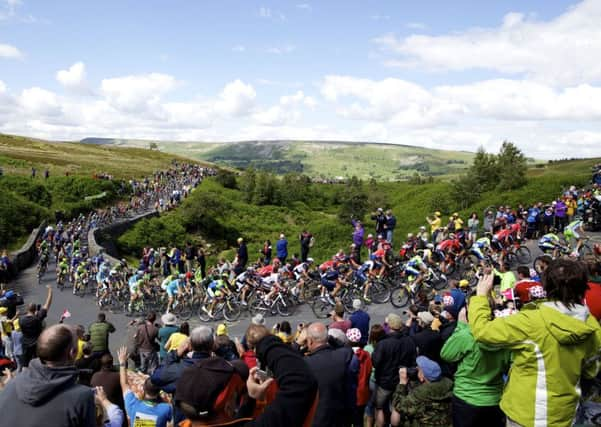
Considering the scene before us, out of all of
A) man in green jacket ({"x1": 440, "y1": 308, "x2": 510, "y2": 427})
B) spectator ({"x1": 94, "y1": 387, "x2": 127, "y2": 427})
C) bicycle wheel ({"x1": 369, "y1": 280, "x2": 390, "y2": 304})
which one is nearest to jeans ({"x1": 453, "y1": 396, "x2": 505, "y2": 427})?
man in green jacket ({"x1": 440, "y1": 308, "x2": 510, "y2": 427})

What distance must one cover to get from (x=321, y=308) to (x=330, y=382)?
10.4 m

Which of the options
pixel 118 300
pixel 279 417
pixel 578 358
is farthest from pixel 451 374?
pixel 118 300

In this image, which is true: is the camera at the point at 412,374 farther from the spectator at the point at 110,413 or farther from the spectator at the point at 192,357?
the spectator at the point at 110,413

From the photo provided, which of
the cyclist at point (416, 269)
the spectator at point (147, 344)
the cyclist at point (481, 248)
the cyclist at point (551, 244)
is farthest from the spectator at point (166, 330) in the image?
the cyclist at point (551, 244)

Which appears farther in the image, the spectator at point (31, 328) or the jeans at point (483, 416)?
the spectator at point (31, 328)

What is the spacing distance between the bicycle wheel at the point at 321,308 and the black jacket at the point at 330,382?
32.3 feet

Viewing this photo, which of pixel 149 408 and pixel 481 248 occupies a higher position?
pixel 149 408

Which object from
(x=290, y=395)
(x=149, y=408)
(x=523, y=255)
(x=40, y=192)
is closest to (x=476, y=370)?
(x=290, y=395)

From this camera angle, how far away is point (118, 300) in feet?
58.6

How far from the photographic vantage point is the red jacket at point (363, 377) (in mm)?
5441

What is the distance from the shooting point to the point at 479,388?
13.8ft

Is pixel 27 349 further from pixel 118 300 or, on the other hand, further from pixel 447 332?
pixel 118 300

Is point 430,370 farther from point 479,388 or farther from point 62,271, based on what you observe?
point 62,271

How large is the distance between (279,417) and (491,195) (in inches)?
1852
